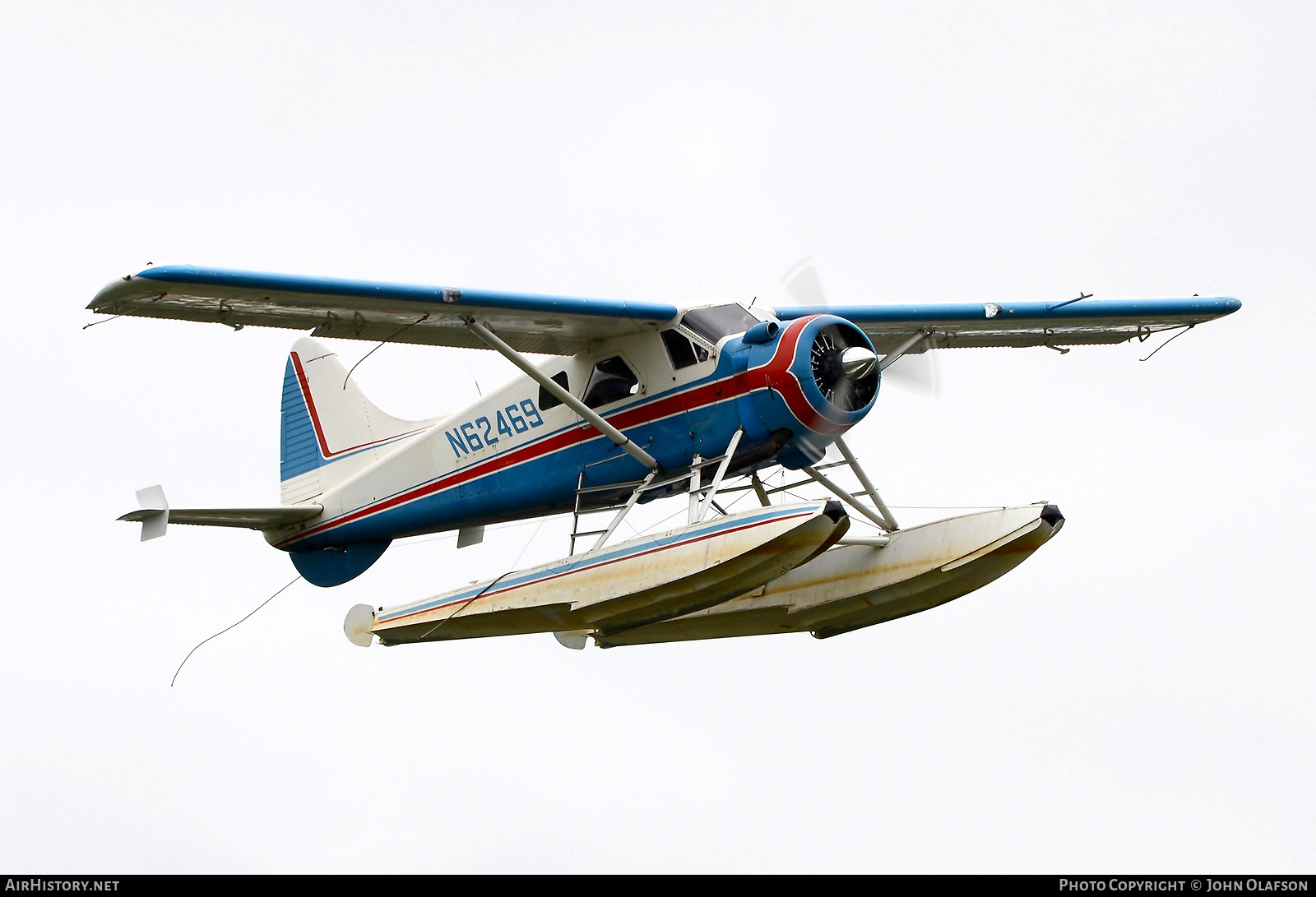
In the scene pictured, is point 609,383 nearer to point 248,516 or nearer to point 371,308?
point 371,308

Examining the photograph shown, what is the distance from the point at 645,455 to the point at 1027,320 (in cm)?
523

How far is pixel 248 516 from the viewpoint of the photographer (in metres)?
22.0

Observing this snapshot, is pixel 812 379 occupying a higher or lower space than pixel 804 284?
lower

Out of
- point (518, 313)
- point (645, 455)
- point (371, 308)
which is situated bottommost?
point (645, 455)

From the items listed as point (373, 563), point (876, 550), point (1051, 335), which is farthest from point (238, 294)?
point (1051, 335)

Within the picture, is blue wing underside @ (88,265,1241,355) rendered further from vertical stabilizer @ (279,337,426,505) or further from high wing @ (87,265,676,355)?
vertical stabilizer @ (279,337,426,505)

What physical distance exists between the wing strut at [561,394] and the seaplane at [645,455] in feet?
0.09

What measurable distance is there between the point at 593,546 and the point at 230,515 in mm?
5334

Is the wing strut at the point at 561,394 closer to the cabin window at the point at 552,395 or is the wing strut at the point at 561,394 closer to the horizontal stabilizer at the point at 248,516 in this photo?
the cabin window at the point at 552,395

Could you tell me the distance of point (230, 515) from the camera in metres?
21.7

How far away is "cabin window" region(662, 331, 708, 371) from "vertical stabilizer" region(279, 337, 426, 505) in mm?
4293

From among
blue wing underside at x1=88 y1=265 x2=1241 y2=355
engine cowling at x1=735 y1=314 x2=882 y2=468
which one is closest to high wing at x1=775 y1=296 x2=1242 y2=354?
blue wing underside at x1=88 y1=265 x2=1241 y2=355

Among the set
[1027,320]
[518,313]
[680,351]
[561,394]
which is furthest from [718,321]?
[1027,320]

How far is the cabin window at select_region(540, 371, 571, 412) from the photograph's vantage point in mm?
19781
